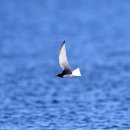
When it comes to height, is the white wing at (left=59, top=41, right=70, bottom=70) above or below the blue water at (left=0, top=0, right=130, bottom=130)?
below

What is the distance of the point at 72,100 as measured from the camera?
21484 mm

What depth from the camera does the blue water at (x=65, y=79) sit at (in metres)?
19.2

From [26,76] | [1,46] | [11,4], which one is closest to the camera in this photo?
[26,76]

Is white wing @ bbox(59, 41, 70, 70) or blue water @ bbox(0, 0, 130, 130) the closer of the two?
white wing @ bbox(59, 41, 70, 70)

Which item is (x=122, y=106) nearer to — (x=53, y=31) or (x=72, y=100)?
(x=72, y=100)

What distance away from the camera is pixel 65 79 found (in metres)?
25.2

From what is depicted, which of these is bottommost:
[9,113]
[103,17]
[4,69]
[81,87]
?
[9,113]

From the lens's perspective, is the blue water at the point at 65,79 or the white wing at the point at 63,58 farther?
the blue water at the point at 65,79

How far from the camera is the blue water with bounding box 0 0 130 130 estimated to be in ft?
63.0

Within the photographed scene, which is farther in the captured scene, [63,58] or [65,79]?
[65,79]

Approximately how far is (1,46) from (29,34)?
5859mm

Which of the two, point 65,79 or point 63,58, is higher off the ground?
point 65,79

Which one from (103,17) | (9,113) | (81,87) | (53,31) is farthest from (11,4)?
(9,113)

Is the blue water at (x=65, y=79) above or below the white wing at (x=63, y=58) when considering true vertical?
above
